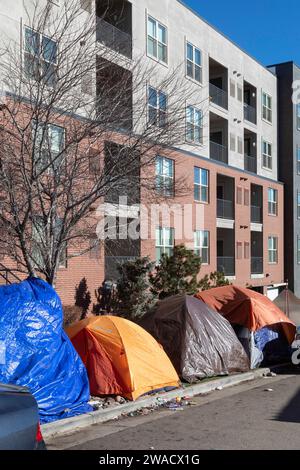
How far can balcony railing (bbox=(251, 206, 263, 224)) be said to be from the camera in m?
35.6

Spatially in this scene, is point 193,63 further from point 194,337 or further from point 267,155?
point 194,337

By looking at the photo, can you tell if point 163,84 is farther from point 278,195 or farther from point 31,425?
Result: point 278,195

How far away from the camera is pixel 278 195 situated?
3853 centimetres

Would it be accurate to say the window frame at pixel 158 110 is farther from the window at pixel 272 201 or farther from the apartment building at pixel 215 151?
the window at pixel 272 201

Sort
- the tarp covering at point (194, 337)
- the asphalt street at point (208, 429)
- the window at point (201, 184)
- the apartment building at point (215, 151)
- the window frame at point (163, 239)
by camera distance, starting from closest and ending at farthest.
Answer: the asphalt street at point (208, 429)
the tarp covering at point (194, 337)
the apartment building at point (215, 151)
the window frame at point (163, 239)
the window at point (201, 184)

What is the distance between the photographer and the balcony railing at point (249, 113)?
34.8 meters

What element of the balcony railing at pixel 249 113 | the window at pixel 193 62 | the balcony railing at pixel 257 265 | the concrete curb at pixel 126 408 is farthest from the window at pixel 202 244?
the concrete curb at pixel 126 408

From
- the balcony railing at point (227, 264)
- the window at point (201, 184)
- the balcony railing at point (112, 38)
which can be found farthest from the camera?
the balcony railing at point (227, 264)

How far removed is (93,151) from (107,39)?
7.56 meters

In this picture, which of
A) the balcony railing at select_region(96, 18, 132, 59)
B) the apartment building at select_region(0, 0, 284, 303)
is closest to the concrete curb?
the apartment building at select_region(0, 0, 284, 303)

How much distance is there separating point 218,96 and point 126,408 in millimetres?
25052

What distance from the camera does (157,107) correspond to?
1347 centimetres

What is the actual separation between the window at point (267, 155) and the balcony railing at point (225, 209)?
5892 mm

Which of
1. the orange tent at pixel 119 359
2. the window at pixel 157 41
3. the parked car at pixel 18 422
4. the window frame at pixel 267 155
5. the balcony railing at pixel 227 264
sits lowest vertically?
the orange tent at pixel 119 359
